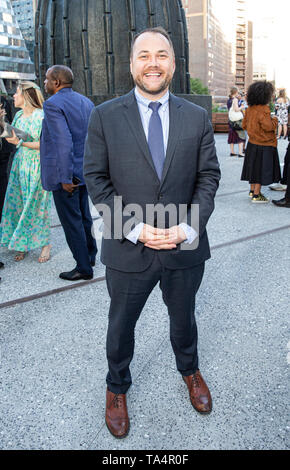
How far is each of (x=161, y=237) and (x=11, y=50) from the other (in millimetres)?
74971

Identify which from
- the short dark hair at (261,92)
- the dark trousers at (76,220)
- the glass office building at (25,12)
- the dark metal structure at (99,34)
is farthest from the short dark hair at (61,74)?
the glass office building at (25,12)

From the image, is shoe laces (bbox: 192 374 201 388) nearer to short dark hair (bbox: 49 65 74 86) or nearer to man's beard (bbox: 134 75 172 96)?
man's beard (bbox: 134 75 172 96)

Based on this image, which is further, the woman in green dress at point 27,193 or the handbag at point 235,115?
the handbag at point 235,115

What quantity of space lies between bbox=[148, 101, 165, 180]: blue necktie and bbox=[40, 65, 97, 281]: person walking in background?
1892 millimetres

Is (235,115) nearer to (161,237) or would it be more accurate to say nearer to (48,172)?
(48,172)

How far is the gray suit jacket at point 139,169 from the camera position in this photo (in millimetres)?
1908

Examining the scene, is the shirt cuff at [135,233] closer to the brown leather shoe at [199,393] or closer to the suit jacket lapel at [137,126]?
the suit jacket lapel at [137,126]

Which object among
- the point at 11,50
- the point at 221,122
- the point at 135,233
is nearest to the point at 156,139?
the point at 135,233

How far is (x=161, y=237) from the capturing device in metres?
1.92

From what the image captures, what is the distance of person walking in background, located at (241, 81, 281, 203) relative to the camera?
6.69 metres

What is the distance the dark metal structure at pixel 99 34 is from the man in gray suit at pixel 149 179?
7126 mm

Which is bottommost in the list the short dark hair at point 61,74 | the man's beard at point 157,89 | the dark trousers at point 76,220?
the dark trousers at point 76,220

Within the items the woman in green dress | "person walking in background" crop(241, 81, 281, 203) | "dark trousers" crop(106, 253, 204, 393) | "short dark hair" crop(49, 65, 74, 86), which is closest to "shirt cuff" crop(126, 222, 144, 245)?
"dark trousers" crop(106, 253, 204, 393)

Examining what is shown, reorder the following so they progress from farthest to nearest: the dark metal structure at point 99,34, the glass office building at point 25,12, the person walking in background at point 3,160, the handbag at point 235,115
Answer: the glass office building at point 25,12
the handbag at point 235,115
the dark metal structure at point 99,34
the person walking in background at point 3,160
